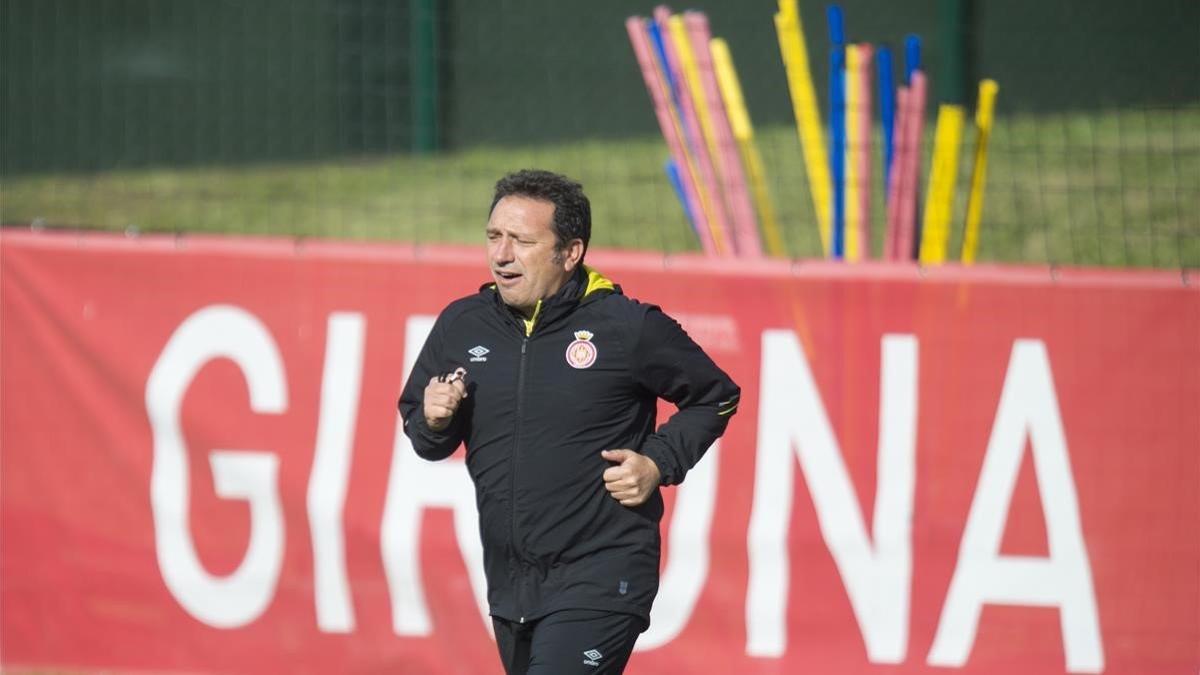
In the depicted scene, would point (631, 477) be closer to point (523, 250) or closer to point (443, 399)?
point (443, 399)

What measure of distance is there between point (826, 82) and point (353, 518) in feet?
19.0

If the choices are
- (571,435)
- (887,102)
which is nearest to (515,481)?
(571,435)

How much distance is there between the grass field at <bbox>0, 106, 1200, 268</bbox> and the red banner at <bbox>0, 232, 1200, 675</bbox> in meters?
3.43

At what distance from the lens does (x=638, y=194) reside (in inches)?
429

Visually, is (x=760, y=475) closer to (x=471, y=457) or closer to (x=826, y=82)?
(x=471, y=457)

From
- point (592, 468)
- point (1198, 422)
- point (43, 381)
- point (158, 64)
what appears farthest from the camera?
point (158, 64)

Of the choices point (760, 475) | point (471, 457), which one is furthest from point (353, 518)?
point (471, 457)

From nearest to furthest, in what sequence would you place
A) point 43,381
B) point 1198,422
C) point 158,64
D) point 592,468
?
point 592,468 < point 1198,422 < point 43,381 < point 158,64

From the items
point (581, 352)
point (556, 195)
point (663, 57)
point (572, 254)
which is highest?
point (663, 57)

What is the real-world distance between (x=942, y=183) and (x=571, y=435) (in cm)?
316

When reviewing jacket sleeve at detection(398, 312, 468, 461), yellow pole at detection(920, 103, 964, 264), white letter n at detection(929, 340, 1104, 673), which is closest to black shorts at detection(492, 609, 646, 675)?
jacket sleeve at detection(398, 312, 468, 461)

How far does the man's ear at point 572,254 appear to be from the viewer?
177 inches

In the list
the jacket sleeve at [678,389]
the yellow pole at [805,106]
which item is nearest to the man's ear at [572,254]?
the jacket sleeve at [678,389]

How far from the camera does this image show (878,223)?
10633 millimetres
